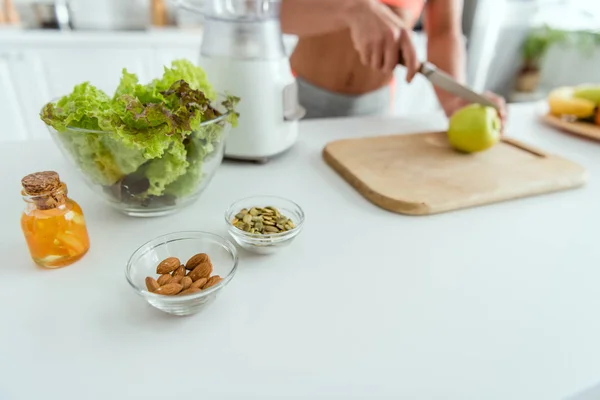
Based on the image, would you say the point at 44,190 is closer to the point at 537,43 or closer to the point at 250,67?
the point at 250,67

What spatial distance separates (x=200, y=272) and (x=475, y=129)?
0.61m

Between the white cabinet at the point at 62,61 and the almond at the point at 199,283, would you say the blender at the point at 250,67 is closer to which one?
the almond at the point at 199,283

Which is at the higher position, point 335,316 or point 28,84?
point 335,316

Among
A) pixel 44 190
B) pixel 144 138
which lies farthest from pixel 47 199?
pixel 144 138

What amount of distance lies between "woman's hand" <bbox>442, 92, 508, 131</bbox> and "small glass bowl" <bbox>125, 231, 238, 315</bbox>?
2.29ft

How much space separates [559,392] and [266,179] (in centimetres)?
50

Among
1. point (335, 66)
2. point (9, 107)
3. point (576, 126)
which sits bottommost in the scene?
point (9, 107)

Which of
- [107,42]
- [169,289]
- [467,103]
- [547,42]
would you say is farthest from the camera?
[547,42]

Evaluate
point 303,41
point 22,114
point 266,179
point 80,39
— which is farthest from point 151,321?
point 22,114

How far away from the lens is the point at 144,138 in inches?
19.3

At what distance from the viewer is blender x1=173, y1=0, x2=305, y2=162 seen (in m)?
0.69

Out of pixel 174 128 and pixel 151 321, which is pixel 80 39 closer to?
pixel 174 128

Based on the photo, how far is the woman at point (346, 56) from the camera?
2.87ft

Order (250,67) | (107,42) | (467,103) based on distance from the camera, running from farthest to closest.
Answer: (107,42), (467,103), (250,67)
